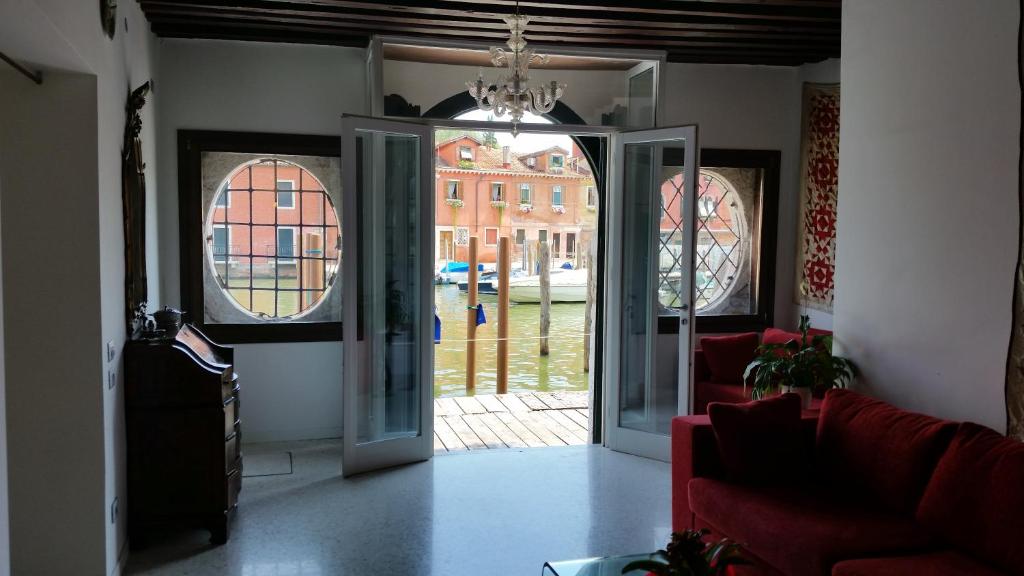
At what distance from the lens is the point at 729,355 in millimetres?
5918

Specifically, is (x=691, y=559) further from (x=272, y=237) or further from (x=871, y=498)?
(x=272, y=237)

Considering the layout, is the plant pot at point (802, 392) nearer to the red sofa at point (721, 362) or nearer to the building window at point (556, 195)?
the red sofa at point (721, 362)

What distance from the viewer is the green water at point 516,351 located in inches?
426

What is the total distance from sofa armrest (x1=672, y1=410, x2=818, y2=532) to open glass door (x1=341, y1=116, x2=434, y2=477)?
2033mm

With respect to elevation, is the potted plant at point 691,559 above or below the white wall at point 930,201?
below

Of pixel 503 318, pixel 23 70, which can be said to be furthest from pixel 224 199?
pixel 503 318

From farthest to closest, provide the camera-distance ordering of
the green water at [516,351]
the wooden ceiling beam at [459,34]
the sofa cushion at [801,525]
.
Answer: the green water at [516,351]
the wooden ceiling beam at [459,34]
the sofa cushion at [801,525]

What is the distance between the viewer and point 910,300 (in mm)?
3699

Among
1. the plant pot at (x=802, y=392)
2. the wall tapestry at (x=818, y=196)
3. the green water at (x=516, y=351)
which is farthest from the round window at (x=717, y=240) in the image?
the green water at (x=516, y=351)

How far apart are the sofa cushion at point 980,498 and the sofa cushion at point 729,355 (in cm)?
286

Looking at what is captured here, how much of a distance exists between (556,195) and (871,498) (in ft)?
47.7

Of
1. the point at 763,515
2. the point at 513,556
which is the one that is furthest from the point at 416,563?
the point at 763,515

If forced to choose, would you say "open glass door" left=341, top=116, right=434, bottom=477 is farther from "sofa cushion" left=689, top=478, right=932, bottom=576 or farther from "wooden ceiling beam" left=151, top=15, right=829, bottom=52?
"sofa cushion" left=689, top=478, right=932, bottom=576

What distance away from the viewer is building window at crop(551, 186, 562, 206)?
17.5 meters
